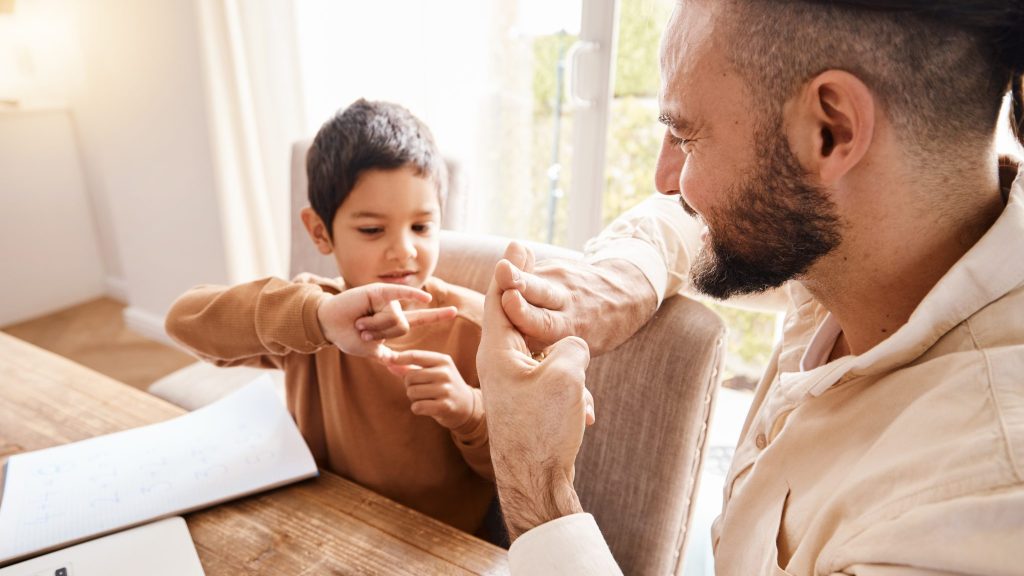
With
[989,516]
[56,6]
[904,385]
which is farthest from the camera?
[56,6]

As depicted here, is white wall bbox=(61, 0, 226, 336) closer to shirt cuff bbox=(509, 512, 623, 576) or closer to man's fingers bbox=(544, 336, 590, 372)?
man's fingers bbox=(544, 336, 590, 372)

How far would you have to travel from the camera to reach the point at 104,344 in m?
3.06

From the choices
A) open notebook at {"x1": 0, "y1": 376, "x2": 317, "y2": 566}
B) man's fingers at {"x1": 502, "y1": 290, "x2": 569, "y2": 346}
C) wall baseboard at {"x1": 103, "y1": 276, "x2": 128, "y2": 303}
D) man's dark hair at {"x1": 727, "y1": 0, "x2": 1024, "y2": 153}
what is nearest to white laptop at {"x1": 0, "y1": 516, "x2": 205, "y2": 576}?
open notebook at {"x1": 0, "y1": 376, "x2": 317, "y2": 566}

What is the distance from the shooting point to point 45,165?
316 centimetres

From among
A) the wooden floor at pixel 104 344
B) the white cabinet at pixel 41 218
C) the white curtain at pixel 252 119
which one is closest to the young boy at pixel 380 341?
the white curtain at pixel 252 119

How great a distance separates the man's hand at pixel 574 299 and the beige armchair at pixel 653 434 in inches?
2.0

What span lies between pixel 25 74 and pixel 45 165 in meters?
0.41

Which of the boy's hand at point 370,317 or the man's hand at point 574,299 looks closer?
the man's hand at point 574,299

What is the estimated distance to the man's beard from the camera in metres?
0.69

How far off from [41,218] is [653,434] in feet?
11.0

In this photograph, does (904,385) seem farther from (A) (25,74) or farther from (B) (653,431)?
(A) (25,74)

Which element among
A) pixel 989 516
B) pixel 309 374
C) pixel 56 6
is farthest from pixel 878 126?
pixel 56 6

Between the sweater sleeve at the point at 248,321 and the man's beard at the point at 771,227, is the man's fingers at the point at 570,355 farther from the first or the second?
the sweater sleeve at the point at 248,321

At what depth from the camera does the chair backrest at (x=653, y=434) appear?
915 mm
